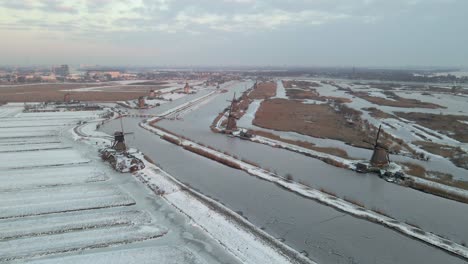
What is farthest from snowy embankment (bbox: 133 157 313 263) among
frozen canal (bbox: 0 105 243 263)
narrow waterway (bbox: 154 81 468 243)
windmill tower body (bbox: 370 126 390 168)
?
windmill tower body (bbox: 370 126 390 168)

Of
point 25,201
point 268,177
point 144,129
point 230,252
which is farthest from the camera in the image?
point 144,129

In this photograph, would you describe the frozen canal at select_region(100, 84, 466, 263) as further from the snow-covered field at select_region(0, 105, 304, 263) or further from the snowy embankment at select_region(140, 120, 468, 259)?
the snow-covered field at select_region(0, 105, 304, 263)

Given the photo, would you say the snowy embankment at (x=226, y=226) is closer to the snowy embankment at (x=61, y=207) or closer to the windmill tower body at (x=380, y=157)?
the snowy embankment at (x=61, y=207)

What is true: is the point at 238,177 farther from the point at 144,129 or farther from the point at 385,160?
the point at 144,129

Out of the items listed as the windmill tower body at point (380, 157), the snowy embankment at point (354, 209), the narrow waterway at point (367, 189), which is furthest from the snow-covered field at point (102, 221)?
the windmill tower body at point (380, 157)

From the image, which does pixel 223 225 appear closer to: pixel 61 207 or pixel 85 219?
pixel 85 219

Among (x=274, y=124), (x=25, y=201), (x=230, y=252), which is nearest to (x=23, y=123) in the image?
(x=25, y=201)
